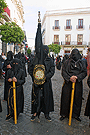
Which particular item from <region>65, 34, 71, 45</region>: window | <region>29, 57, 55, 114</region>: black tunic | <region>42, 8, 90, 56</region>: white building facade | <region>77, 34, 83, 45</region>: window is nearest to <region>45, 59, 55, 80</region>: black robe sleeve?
<region>29, 57, 55, 114</region>: black tunic

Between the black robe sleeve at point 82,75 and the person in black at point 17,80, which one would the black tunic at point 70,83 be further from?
the person in black at point 17,80

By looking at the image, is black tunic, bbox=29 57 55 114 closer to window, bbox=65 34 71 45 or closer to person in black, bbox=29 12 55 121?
person in black, bbox=29 12 55 121

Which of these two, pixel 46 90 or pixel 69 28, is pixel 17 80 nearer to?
pixel 46 90

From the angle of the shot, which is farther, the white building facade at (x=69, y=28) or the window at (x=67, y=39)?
the window at (x=67, y=39)

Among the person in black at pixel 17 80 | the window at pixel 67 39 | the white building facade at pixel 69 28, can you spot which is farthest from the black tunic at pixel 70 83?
the window at pixel 67 39

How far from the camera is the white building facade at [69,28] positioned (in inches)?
1428

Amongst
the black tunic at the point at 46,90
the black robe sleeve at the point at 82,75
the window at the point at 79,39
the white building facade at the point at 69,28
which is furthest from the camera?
the window at the point at 79,39

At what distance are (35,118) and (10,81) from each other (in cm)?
142

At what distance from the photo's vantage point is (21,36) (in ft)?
50.3

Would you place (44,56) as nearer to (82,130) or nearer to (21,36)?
(82,130)

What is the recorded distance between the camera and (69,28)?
3706 centimetres

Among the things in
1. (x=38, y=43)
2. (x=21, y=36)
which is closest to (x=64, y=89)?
(x=38, y=43)

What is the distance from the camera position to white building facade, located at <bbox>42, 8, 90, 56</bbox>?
3628 cm

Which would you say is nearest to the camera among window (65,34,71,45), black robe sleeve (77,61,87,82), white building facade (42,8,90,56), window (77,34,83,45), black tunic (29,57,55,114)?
black robe sleeve (77,61,87,82)
